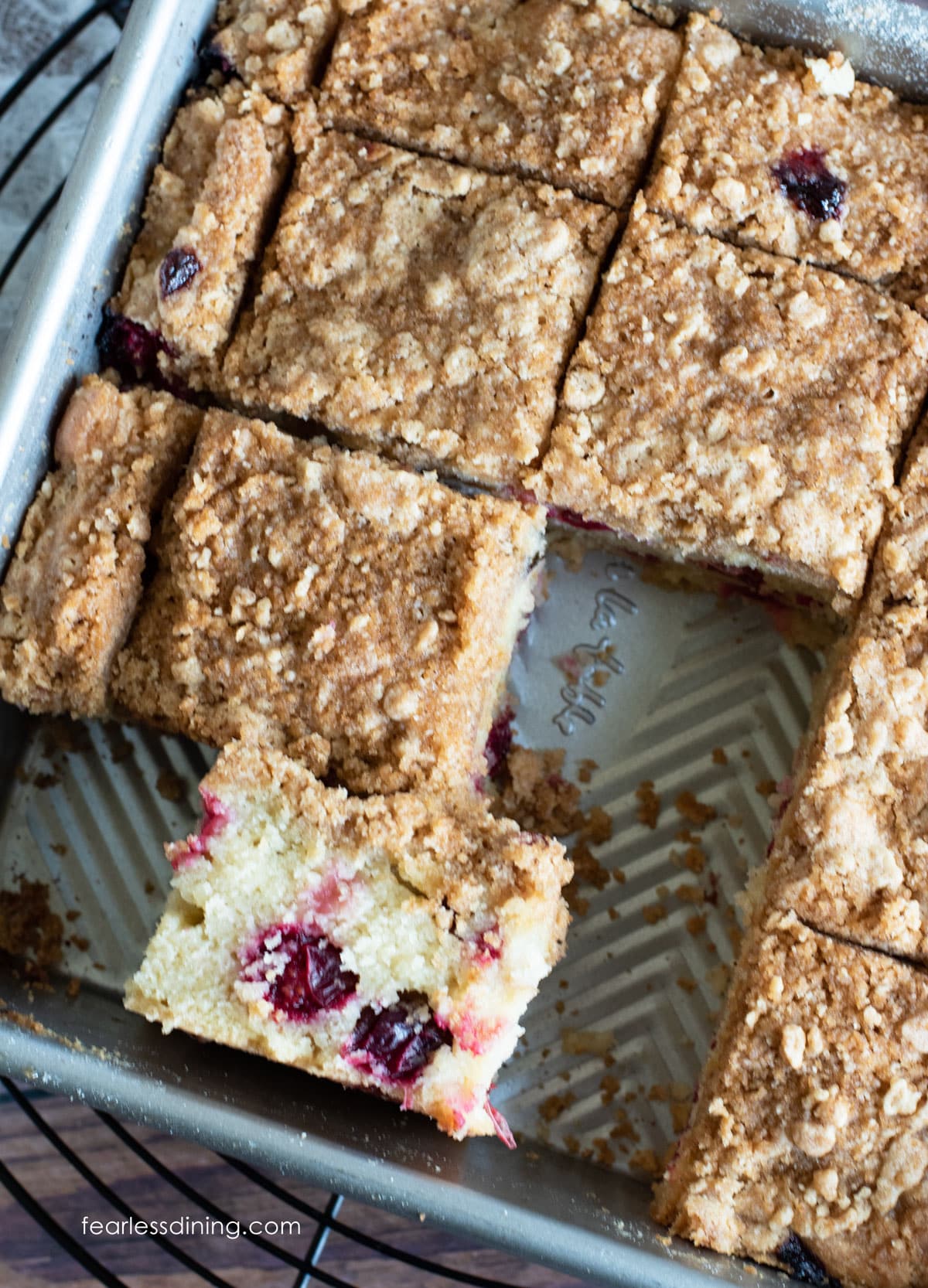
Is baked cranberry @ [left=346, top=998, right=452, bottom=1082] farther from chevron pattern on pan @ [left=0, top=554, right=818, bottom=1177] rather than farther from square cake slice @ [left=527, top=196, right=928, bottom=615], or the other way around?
square cake slice @ [left=527, top=196, right=928, bottom=615]

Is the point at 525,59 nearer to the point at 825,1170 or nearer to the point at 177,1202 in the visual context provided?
the point at 825,1170

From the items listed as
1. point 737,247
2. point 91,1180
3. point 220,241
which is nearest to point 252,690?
point 220,241

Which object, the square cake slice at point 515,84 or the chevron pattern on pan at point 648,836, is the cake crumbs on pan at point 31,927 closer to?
the chevron pattern on pan at point 648,836

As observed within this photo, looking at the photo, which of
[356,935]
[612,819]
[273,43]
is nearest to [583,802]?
[612,819]

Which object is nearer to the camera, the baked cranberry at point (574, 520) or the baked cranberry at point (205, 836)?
the baked cranberry at point (205, 836)

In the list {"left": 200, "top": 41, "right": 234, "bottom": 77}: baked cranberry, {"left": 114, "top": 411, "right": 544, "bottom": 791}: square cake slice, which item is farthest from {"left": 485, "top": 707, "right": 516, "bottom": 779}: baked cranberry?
{"left": 200, "top": 41, "right": 234, "bottom": 77}: baked cranberry

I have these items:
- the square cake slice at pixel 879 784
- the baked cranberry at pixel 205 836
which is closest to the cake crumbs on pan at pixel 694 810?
the square cake slice at pixel 879 784

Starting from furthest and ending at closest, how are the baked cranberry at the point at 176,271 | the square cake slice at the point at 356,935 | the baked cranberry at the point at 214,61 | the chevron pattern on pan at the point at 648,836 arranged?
the chevron pattern on pan at the point at 648,836, the baked cranberry at the point at 214,61, the baked cranberry at the point at 176,271, the square cake slice at the point at 356,935

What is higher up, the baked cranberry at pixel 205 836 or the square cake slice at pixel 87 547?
the square cake slice at pixel 87 547

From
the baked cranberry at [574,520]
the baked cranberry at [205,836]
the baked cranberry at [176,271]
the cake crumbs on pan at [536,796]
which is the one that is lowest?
the baked cranberry at [205,836]
